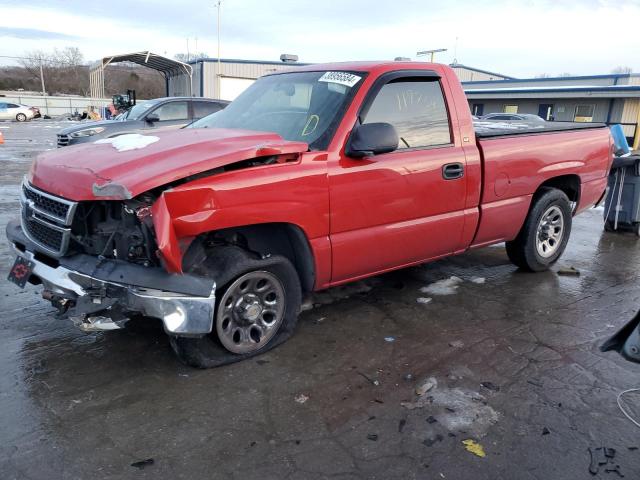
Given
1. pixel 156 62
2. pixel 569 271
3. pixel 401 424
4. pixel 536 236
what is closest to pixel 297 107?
pixel 401 424

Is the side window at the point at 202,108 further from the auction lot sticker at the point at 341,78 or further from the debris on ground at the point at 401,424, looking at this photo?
the debris on ground at the point at 401,424

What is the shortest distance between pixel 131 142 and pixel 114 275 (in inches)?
40.0

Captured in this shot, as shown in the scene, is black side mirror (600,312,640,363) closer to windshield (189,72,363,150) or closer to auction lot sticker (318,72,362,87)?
windshield (189,72,363,150)

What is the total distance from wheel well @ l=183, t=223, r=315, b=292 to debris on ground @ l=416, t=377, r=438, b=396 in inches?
41.1

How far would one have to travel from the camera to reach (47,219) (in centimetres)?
337

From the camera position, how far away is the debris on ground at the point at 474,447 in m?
2.73

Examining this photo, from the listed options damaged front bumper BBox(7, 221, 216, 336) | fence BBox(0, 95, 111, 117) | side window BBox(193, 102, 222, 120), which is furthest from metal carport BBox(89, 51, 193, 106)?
damaged front bumper BBox(7, 221, 216, 336)

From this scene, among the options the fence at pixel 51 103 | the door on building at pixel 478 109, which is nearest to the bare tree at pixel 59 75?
the fence at pixel 51 103

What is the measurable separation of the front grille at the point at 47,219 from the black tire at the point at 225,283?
0.82 meters

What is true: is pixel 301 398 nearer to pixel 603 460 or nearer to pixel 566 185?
pixel 603 460

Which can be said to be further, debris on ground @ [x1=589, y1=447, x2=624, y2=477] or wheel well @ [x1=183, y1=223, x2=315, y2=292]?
wheel well @ [x1=183, y1=223, x2=315, y2=292]

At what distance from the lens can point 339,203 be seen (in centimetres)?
374

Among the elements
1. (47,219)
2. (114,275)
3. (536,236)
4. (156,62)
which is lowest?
(536,236)

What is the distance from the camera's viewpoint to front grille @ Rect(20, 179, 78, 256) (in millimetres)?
3195
